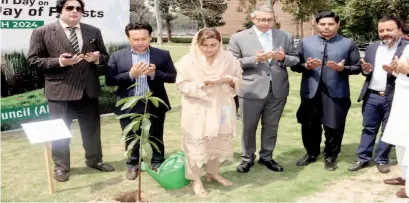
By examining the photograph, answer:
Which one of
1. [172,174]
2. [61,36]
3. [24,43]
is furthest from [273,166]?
[24,43]

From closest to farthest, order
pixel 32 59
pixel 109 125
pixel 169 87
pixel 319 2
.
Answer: pixel 32 59, pixel 109 125, pixel 169 87, pixel 319 2

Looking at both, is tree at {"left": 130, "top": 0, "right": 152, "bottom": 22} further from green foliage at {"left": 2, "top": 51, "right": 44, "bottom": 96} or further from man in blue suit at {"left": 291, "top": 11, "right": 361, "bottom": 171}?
man in blue suit at {"left": 291, "top": 11, "right": 361, "bottom": 171}

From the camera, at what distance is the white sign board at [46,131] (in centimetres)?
392

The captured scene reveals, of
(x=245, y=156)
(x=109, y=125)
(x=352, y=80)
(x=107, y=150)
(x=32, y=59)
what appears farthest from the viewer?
(x=352, y=80)

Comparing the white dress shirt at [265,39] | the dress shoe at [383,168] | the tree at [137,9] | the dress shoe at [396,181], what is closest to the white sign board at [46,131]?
the white dress shirt at [265,39]

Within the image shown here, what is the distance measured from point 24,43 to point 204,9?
1338 inches

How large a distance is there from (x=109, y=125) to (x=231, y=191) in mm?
3584

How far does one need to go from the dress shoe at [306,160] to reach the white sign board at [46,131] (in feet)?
8.96

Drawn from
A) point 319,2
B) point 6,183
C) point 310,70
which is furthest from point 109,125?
point 319,2

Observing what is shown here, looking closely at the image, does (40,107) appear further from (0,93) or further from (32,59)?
(32,59)

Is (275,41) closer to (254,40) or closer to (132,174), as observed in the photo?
(254,40)

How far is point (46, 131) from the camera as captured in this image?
403 cm

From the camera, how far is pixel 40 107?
6.96m

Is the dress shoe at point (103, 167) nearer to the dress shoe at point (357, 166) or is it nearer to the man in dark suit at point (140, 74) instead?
the man in dark suit at point (140, 74)
